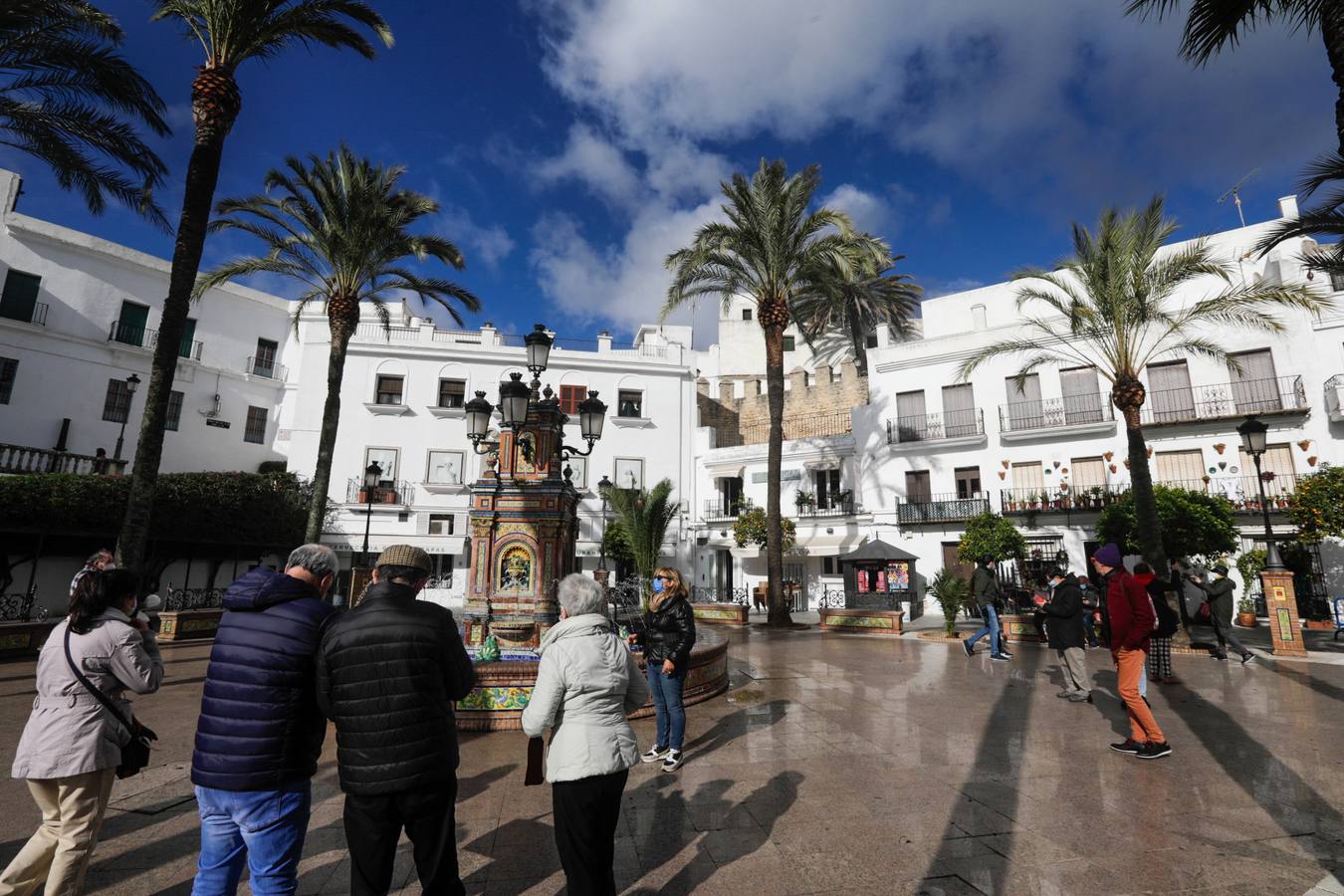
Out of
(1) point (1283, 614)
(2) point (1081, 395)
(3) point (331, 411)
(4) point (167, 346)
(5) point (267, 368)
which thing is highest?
(5) point (267, 368)

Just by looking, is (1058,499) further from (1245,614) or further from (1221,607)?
(1221,607)

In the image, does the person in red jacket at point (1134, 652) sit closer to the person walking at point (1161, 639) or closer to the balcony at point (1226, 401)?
the person walking at point (1161, 639)

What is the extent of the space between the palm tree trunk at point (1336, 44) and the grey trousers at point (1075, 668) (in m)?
5.63

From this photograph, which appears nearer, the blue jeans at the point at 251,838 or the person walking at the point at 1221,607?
the blue jeans at the point at 251,838

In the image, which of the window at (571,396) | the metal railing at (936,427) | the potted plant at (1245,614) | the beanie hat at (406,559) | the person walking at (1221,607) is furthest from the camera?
the window at (571,396)

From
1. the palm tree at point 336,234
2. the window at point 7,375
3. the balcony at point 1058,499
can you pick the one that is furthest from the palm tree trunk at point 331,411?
the balcony at point 1058,499

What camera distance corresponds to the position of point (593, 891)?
2.80 m

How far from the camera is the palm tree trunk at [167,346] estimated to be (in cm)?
866

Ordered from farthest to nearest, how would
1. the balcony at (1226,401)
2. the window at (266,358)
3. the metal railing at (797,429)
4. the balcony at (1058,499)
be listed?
the metal railing at (797,429) < the window at (266,358) < the balcony at (1058,499) < the balcony at (1226,401)

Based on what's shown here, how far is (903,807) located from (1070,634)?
481cm

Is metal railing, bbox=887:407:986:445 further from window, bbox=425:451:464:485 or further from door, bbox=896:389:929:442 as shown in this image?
window, bbox=425:451:464:485

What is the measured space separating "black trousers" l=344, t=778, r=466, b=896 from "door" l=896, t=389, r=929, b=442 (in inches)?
1000

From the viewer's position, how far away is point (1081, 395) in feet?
75.9

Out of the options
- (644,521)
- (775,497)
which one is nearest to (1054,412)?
(775,497)
